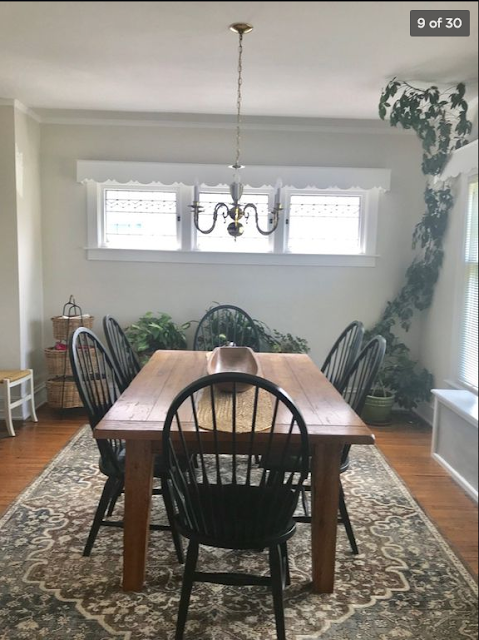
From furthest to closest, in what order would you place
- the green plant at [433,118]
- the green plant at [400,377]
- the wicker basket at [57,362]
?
the wicker basket at [57,362] < the green plant at [400,377] < the green plant at [433,118]

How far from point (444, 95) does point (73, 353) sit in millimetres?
1589

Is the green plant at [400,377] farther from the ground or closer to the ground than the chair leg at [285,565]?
farther from the ground

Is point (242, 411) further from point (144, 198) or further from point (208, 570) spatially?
point (144, 198)

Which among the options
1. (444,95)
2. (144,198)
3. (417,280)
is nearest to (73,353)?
(444,95)

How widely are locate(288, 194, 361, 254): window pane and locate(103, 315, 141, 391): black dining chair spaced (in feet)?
5.99

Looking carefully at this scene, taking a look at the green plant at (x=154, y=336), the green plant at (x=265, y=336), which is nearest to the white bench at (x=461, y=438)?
the green plant at (x=265, y=336)

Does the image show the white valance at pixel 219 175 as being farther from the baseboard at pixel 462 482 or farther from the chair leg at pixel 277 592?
the baseboard at pixel 462 482

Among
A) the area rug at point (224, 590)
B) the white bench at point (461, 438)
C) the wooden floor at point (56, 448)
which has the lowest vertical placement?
the area rug at point (224, 590)

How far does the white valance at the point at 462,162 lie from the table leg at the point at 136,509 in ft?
4.54

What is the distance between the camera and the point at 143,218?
4.23 meters

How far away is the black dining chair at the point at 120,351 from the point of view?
2643 millimetres

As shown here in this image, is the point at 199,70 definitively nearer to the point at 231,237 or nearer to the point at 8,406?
the point at 231,237

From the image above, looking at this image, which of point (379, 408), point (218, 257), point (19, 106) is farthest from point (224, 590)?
point (19, 106)

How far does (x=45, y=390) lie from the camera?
14.0ft
